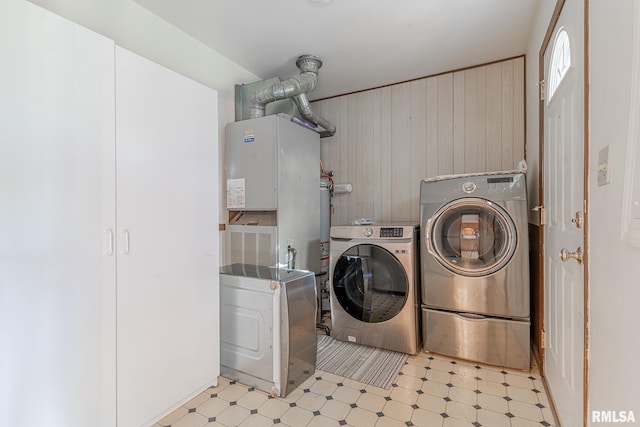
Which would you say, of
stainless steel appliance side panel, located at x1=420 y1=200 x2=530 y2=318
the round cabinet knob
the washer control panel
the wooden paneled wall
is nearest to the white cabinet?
the washer control panel

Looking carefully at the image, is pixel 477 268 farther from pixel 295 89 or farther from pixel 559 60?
pixel 295 89

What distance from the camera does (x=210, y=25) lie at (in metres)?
2.22

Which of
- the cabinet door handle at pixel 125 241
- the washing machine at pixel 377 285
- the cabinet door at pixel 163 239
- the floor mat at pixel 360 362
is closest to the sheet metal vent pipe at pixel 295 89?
the cabinet door at pixel 163 239

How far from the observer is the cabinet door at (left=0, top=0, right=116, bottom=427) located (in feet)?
3.54

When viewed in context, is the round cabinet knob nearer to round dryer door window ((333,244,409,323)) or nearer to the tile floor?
round dryer door window ((333,244,409,323))

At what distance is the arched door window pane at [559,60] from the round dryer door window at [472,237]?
0.80 meters

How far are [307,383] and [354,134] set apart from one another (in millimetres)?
2531

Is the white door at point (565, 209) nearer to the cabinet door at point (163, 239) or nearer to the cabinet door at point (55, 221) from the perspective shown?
the cabinet door at point (163, 239)

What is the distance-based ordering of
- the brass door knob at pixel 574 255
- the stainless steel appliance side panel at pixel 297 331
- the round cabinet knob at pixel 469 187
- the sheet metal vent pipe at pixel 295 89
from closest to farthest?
the brass door knob at pixel 574 255
the stainless steel appliance side panel at pixel 297 331
the round cabinet knob at pixel 469 187
the sheet metal vent pipe at pixel 295 89

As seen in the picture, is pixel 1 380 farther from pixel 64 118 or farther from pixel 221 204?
pixel 221 204

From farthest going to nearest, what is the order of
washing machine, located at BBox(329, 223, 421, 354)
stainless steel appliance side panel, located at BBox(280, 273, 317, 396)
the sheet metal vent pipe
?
the sheet metal vent pipe
washing machine, located at BBox(329, 223, 421, 354)
stainless steel appliance side panel, located at BBox(280, 273, 317, 396)

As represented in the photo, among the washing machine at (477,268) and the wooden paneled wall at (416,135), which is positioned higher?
the wooden paneled wall at (416,135)

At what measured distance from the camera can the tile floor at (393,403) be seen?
A: 160 cm
